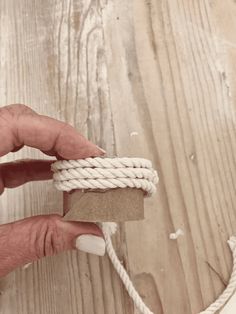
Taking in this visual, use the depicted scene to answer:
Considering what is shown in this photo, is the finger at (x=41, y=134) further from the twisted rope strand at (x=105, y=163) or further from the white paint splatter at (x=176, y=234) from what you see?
the white paint splatter at (x=176, y=234)

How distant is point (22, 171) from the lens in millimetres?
612

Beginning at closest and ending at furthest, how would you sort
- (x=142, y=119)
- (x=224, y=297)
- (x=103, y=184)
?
(x=103, y=184) → (x=224, y=297) → (x=142, y=119)

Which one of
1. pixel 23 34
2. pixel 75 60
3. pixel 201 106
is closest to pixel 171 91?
pixel 201 106

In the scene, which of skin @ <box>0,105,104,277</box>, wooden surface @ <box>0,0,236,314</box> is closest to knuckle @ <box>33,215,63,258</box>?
skin @ <box>0,105,104,277</box>

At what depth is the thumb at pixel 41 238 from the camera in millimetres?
498

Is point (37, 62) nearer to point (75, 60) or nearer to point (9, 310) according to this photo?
point (75, 60)

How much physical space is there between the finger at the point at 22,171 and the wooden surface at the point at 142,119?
1.9 inches

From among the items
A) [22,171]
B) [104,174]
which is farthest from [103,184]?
[22,171]

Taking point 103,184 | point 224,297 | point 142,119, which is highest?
point 142,119

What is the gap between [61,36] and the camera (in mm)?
767

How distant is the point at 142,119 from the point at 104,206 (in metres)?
0.24

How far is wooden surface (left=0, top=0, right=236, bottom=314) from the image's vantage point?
0.61 meters

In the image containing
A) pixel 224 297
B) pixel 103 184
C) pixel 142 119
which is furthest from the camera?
pixel 142 119

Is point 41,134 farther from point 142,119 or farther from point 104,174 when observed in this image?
point 142,119
